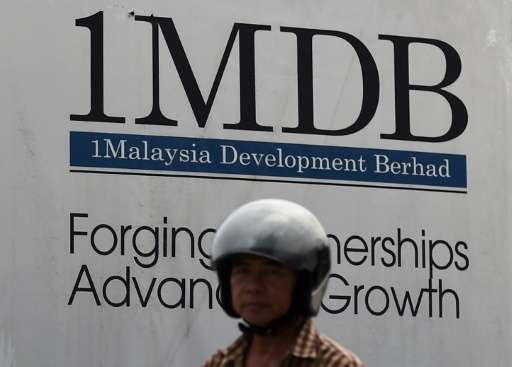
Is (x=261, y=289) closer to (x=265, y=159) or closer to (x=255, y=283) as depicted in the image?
(x=255, y=283)

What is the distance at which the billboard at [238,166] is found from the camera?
25.8 ft

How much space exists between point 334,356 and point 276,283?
231 millimetres

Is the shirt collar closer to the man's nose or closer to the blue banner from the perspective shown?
the man's nose

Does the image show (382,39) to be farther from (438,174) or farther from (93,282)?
(93,282)

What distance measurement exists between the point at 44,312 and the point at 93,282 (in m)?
0.27

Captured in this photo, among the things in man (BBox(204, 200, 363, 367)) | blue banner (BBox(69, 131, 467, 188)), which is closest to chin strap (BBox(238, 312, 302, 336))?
man (BBox(204, 200, 363, 367))

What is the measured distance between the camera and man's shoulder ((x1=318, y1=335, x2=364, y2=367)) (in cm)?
417

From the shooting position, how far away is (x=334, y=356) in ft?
13.8

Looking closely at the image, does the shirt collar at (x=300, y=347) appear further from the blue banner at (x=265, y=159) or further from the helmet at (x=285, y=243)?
the blue banner at (x=265, y=159)

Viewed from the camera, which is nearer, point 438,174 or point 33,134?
point 33,134

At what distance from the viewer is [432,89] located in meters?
8.78

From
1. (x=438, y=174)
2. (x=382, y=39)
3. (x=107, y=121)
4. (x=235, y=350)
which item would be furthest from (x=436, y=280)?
(x=235, y=350)

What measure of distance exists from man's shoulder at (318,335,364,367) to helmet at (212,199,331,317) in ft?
0.30

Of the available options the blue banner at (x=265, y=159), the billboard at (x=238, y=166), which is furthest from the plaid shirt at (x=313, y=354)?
the blue banner at (x=265, y=159)
